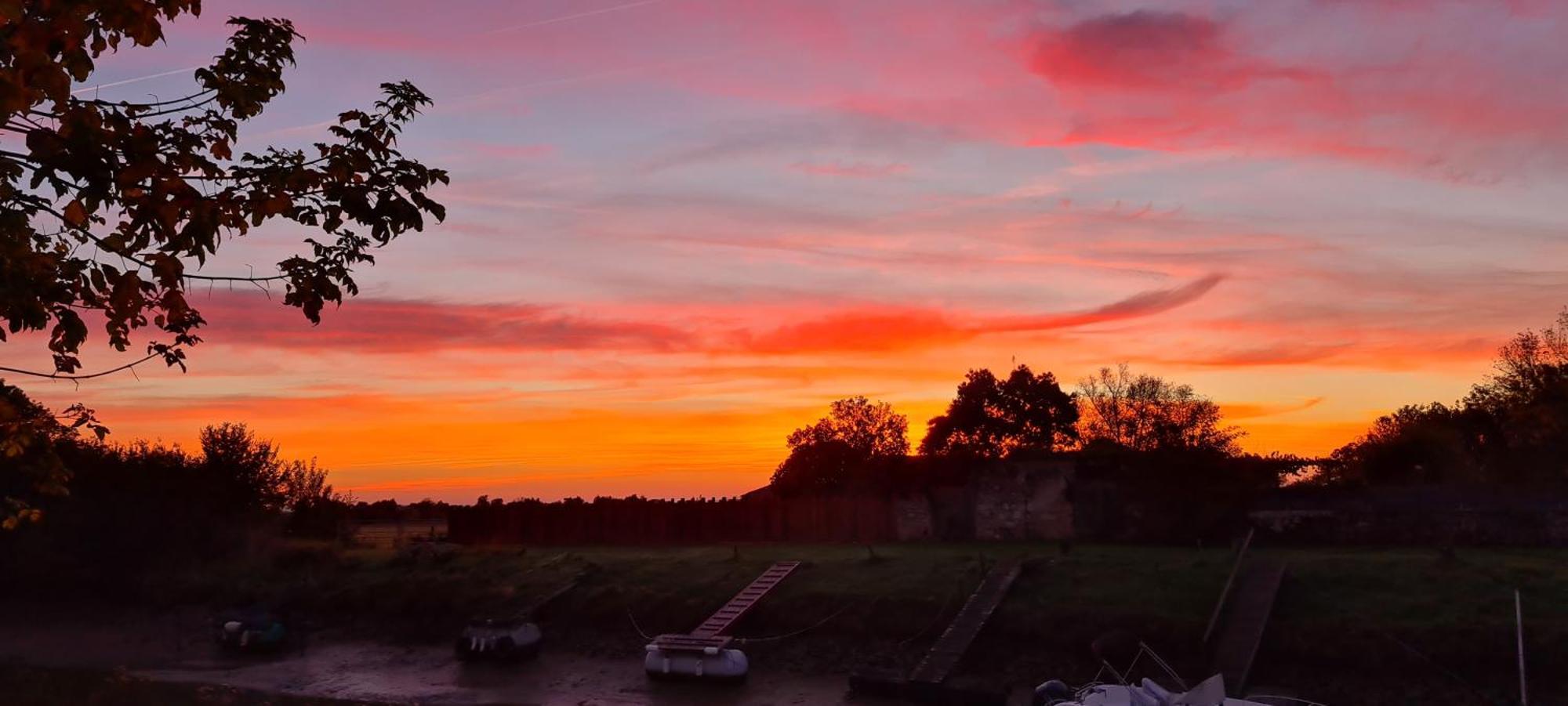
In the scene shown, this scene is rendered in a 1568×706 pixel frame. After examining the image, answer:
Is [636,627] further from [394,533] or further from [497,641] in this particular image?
[394,533]

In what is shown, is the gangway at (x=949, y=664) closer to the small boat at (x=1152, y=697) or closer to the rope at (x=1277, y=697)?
the small boat at (x=1152, y=697)

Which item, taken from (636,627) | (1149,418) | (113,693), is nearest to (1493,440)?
(1149,418)

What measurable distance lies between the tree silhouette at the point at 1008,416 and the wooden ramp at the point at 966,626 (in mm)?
49303

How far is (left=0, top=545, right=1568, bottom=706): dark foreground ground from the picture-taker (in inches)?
1249

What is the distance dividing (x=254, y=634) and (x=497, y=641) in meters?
9.59

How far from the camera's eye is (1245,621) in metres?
34.0

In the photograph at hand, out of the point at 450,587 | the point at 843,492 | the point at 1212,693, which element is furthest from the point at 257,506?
the point at 1212,693

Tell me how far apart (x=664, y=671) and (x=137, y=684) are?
536 inches

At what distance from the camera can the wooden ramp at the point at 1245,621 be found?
1249 inches

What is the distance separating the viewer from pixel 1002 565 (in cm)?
4038

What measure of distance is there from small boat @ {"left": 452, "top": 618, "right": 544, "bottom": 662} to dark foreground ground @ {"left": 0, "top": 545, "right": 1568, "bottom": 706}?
0.89 metres

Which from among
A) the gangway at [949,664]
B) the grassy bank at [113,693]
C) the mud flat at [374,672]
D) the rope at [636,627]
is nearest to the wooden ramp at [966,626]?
the gangway at [949,664]

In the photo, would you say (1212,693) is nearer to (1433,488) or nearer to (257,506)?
(1433,488)

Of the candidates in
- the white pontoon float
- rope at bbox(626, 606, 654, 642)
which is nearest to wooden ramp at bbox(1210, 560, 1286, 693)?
the white pontoon float
